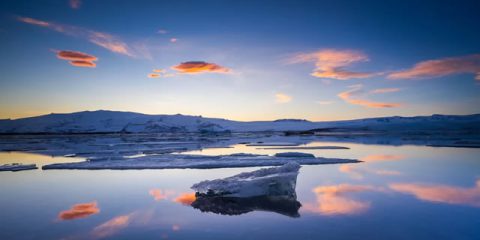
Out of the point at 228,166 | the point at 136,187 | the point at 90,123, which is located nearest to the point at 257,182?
the point at 136,187

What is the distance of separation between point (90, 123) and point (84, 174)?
105m

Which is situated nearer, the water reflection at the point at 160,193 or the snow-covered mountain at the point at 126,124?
the water reflection at the point at 160,193

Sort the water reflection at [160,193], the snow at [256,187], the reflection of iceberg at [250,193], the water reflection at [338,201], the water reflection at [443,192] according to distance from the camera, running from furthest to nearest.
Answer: the water reflection at [160,193] < the water reflection at [443,192] < the snow at [256,187] < the reflection of iceberg at [250,193] < the water reflection at [338,201]

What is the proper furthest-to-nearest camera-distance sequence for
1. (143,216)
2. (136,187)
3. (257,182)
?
(136,187)
(257,182)
(143,216)

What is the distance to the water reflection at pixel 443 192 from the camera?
602cm

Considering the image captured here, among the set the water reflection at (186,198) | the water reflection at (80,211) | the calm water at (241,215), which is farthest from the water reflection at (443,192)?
the water reflection at (80,211)

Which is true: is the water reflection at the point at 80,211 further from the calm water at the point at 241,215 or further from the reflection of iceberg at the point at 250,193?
the reflection of iceberg at the point at 250,193

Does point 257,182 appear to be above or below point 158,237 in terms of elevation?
above

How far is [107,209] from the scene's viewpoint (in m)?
5.61

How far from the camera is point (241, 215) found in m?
5.05

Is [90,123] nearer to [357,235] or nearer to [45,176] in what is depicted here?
[45,176]

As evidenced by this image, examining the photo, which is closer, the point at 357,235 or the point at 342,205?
the point at 357,235

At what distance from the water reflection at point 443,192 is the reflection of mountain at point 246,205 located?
2638 millimetres

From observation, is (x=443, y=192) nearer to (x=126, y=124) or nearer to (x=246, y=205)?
(x=246, y=205)
